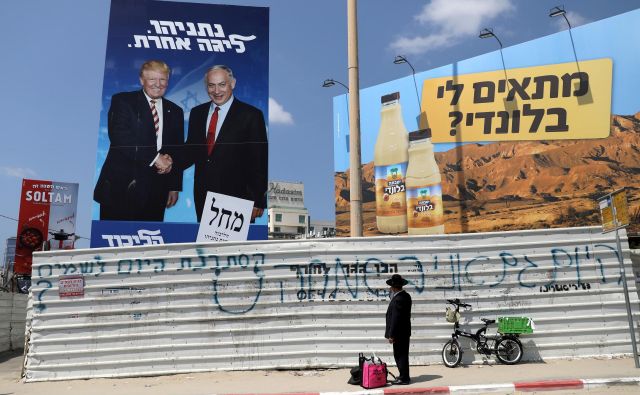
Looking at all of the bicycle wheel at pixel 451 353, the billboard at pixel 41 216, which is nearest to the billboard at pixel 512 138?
the bicycle wheel at pixel 451 353

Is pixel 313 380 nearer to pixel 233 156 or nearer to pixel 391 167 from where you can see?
pixel 233 156

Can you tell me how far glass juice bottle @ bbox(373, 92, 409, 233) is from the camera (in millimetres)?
23250

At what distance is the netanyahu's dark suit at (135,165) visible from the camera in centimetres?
1594

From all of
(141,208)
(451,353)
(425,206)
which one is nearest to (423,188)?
(425,206)

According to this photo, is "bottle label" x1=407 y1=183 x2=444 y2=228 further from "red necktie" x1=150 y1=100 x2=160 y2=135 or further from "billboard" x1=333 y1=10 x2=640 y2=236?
"red necktie" x1=150 y1=100 x2=160 y2=135

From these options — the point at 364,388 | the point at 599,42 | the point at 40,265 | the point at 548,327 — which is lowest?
the point at 364,388

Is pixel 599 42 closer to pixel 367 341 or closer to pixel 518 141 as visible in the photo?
pixel 518 141

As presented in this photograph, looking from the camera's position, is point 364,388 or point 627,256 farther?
point 627,256

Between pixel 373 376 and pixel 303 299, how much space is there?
2254mm

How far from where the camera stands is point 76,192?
115 feet

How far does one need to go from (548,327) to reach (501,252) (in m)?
1.55

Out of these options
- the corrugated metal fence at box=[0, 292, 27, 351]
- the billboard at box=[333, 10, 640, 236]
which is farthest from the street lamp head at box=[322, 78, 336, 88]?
the corrugated metal fence at box=[0, 292, 27, 351]

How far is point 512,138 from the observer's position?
2016 cm

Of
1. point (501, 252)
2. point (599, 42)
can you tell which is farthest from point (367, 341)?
point (599, 42)
